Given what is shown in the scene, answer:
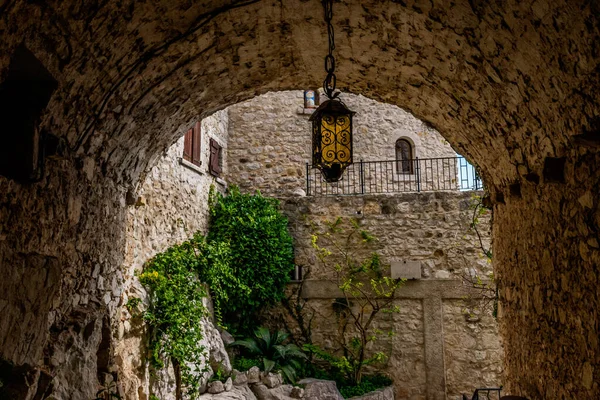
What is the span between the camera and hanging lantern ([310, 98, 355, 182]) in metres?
3.35

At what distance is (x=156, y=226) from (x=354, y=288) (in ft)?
12.9

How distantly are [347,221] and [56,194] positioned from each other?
6655 mm

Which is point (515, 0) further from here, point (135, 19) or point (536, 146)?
point (135, 19)

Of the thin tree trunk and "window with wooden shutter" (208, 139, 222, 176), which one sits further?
"window with wooden shutter" (208, 139, 222, 176)

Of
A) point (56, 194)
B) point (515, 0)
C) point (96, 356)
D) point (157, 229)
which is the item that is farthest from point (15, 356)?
point (157, 229)

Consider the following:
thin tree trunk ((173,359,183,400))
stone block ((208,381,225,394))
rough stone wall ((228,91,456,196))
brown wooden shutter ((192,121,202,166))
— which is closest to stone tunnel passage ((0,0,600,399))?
thin tree trunk ((173,359,183,400))

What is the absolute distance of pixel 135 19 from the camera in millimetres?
2473

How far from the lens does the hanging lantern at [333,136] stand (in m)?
3.35

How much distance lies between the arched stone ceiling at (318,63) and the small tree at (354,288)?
15.9 feet

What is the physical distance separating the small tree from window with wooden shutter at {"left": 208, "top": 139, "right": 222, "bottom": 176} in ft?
7.27

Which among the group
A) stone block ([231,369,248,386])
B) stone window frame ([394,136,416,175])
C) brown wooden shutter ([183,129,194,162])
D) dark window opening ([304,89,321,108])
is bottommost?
stone block ([231,369,248,386])

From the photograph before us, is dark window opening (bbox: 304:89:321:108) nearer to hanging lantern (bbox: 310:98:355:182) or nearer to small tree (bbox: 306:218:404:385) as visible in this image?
small tree (bbox: 306:218:404:385)

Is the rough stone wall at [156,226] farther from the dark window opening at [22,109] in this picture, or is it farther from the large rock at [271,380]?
the dark window opening at [22,109]

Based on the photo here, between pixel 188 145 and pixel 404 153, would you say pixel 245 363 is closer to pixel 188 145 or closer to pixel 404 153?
pixel 188 145
